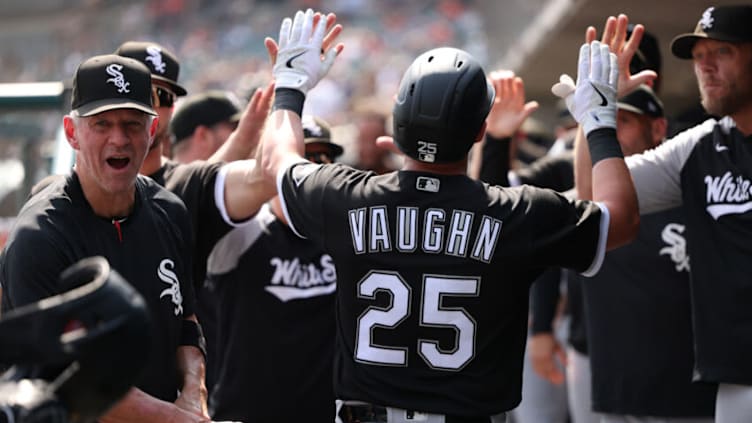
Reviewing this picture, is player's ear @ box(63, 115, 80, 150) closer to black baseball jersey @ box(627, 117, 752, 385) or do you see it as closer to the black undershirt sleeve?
the black undershirt sleeve

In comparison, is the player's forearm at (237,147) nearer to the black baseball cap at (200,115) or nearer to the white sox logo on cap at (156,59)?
the white sox logo on cap at (156,59)

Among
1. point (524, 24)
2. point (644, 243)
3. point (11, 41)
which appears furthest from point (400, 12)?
point (644, 243)

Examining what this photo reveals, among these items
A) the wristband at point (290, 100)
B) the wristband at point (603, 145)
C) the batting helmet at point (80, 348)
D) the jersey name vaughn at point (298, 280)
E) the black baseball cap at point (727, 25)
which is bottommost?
the batting helmet at point (80, 348)

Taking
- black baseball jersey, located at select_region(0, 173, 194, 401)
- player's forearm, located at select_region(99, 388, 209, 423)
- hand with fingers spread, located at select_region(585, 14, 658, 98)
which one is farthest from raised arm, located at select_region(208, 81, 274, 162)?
player's forearm, located at select_region(99, 388, 209, 423)

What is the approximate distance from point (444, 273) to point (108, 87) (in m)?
1.27

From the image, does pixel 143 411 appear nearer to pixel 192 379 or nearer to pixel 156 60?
pixel 192 379

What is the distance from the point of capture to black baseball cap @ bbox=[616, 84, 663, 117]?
5.23m

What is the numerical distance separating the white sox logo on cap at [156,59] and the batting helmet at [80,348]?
2482mm

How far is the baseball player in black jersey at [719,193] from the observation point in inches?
161

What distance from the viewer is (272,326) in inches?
187

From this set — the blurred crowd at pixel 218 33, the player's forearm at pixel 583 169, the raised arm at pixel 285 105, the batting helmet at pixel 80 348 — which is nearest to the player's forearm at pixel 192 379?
the raised arm at pixel 285 105

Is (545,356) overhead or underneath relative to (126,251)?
underneath

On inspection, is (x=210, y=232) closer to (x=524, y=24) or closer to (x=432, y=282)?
(x=432, y=282)

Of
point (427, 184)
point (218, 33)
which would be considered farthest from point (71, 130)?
point (218, 33)
